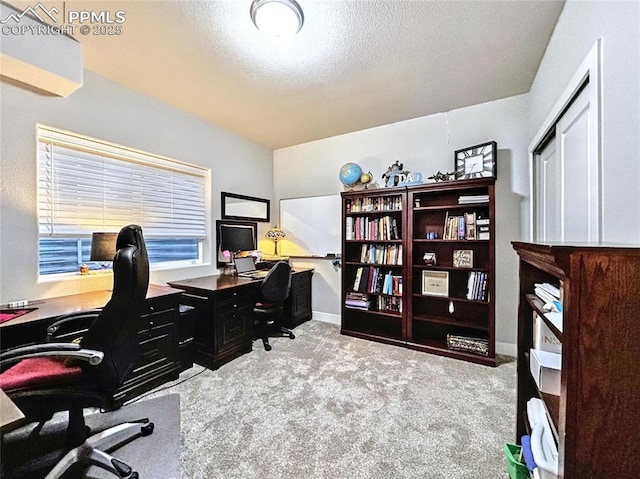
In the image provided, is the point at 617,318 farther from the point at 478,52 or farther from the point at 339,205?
the point at 339,205

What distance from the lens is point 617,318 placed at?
0.59 metres

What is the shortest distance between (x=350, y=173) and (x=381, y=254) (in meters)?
→ 1.10

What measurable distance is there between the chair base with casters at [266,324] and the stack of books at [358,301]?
0.80 m

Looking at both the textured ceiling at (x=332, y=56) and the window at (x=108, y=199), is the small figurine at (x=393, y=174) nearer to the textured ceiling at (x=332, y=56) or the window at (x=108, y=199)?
the textured ceiling at (x=332, y=56)

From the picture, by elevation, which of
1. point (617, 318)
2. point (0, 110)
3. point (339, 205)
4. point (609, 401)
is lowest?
point (609, 401)

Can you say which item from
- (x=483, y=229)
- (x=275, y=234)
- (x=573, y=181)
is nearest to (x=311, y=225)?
(x=275, y=234)

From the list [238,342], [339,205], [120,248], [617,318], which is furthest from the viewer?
[339,205]

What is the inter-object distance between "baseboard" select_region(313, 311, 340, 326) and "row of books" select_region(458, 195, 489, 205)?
7.06 ft

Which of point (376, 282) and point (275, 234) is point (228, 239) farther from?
point (376, 282)

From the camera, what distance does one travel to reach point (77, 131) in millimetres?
2203

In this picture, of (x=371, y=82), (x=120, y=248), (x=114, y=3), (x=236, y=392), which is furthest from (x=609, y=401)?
(x=114, y=3)

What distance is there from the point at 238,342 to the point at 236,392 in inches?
26.6

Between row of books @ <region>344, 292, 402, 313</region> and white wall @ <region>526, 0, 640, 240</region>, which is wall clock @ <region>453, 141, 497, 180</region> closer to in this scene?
white wall @ <region>526, 0, 640, 240</region>

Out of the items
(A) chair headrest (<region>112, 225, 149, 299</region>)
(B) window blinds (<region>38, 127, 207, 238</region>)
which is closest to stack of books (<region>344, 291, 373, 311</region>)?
(B) window blinds (<region>38, 127, 207, 238</region>)
